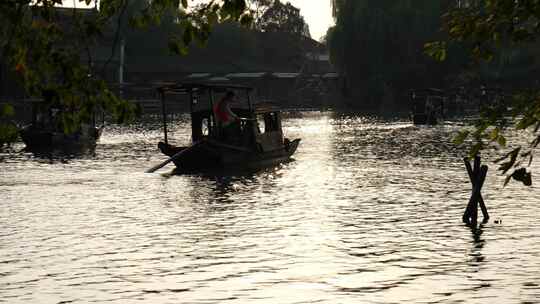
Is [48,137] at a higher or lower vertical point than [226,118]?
lower

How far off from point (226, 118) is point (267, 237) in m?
13.5

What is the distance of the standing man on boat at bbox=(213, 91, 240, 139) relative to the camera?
2959 centimetres

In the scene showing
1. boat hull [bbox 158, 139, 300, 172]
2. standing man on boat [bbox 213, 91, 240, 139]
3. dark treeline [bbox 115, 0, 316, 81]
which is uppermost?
dark treeline [bbox 115, 0, 316, 81]

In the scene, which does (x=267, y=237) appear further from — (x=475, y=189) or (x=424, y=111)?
(x=424, y=111)

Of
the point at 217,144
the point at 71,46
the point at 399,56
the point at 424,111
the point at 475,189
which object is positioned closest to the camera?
the point at 71,46

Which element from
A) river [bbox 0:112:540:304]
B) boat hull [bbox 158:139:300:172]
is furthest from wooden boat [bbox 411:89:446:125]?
boat hull [bbox 158:139:300:172]

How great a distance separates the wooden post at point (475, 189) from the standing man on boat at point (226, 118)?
12223 millimetres

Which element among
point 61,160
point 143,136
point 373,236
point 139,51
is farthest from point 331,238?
point 139,51

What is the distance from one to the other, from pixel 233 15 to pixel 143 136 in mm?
47738

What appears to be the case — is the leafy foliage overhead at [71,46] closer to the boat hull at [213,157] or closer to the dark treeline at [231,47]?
the boat hull at [213,157]

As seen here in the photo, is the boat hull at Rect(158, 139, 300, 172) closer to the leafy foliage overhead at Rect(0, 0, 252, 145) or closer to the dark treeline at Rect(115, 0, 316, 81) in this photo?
the leafy foliage overhead at Rect(0, 0, 252, 145)

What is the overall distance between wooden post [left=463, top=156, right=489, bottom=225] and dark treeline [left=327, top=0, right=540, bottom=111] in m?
61.0

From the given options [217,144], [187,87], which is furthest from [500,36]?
[187,87]

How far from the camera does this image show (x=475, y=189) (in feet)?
57.7
